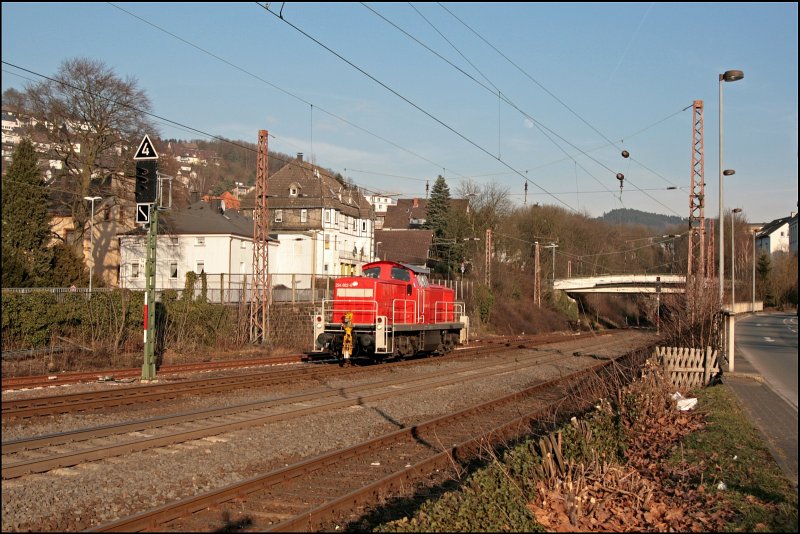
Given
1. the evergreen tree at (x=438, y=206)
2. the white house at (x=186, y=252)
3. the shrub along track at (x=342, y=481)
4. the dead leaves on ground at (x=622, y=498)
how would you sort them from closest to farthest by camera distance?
the dead leaves on ground at (x=622, y=498), the shrub along track at (x=342, y=481), the white house at (x=186, y=252), the evergreen tree at (x=438, y=206)

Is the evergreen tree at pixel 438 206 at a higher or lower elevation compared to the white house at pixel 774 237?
higher

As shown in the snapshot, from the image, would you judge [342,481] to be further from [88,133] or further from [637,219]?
[637,219]

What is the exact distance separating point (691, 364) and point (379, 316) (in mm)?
8902

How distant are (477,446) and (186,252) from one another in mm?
44832

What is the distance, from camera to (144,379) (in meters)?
16.8

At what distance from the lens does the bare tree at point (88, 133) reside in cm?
3472

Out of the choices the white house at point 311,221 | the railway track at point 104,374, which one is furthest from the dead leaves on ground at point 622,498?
the white house at point 311,221

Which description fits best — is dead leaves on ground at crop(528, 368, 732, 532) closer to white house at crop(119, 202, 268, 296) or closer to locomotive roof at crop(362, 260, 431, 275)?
locomotive roof at crop(362, 260, 431, 275)

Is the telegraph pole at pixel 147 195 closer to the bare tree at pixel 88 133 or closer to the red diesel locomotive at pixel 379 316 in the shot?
the red diesel locomotive at pixel 379 316

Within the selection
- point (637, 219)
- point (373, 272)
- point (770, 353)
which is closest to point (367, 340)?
point (373, 272)

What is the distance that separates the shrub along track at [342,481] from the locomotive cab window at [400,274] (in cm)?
903

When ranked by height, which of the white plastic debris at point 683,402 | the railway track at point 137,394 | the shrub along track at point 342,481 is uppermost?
the white plastic debris at point 683,402

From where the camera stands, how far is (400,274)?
22.7 meters

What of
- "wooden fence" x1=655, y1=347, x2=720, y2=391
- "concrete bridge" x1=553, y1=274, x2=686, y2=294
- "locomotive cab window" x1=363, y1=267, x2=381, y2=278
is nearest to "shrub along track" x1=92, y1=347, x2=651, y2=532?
"wooden fence" x1=655, y1=347, x2=720, y2=391
